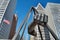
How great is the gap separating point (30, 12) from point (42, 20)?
0.83m

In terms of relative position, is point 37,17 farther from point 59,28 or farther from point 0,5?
point 0,5

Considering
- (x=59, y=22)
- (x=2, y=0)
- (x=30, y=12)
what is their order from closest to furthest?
(x=30, y=12), (x=59, y=22), (x=2, y=0)

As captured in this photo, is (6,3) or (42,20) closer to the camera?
(42,20)

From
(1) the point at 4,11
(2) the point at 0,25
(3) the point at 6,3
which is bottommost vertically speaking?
(2) the point at 0,25

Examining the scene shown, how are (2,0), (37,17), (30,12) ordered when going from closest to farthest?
(37,17) < (30,12) < (2,0)

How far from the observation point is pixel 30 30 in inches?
171

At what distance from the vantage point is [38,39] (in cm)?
563

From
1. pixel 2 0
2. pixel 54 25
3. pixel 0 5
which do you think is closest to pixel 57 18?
pixel 54 25

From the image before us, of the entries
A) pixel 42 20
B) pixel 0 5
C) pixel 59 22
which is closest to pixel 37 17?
pixel 42 20

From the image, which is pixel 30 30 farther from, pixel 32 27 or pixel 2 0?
pixel 2 0

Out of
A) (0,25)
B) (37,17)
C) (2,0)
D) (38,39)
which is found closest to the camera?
(37,17)

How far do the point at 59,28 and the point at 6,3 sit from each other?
88.3 m

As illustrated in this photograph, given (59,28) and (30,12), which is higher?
(30,12)

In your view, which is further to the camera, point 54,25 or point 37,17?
point 54,25
